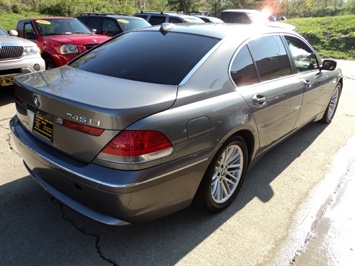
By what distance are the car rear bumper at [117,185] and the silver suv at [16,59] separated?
11.8ft

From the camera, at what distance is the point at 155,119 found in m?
2.04

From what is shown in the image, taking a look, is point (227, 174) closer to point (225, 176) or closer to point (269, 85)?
point (225, 176)

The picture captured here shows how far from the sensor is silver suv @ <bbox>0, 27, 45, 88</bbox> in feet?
17.7

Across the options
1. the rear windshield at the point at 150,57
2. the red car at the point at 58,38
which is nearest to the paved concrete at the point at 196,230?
the rear windshield at the point at 150,57

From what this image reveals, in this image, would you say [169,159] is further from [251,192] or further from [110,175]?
[251,192]

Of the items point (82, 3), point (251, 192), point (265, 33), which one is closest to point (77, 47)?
point (265, 33)

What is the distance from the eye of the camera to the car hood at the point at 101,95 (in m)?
1.98

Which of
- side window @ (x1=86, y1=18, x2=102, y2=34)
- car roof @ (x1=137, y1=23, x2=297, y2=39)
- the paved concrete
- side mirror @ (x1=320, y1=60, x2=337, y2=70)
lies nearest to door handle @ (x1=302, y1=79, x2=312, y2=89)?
side mirror @ (x1=320, y1=60, x2=337, y2=70)

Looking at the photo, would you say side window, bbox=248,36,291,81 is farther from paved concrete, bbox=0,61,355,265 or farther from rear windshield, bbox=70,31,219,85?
paved concrete, bbox=0,61,355,265

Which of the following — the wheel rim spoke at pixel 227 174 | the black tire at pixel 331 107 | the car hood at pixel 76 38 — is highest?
the car hood at pixel 76 38

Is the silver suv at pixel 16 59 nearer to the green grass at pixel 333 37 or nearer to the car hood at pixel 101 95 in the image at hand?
the car hood at pixel 101 95

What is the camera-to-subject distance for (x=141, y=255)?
2.34 meters

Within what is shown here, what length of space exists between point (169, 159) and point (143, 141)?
0.24 metres

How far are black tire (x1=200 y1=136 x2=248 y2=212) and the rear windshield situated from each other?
0.75 metres
